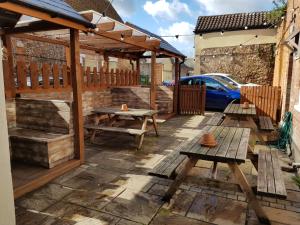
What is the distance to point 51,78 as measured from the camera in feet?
19.6

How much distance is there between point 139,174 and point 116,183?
0.46 meters

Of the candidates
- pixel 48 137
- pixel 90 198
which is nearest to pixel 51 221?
pixel 90 198

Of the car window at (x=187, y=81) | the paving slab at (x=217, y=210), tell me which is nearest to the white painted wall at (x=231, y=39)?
the car window at (x=187, y=81)

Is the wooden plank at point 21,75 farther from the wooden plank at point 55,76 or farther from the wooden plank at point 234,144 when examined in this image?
the wooden plank at point 234,144

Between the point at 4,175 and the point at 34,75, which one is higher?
the point at 34,75

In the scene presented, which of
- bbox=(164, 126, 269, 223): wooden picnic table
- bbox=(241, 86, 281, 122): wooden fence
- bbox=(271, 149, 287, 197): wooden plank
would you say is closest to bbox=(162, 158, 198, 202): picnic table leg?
bbox=(164, 126, 269, 223): wooden picnic table

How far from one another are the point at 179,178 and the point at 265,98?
645 cm

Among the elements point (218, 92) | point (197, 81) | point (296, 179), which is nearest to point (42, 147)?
point (296, 179)

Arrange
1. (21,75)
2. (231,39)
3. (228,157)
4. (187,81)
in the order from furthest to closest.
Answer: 1. (231,39)
2. (187,81)
3. (21,75)
4. (228,157)

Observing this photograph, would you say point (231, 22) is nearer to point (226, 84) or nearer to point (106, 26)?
point (226, 84)

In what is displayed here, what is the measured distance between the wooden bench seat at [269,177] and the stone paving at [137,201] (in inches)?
13.9

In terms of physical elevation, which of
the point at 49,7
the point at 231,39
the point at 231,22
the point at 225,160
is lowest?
the point at 225,160

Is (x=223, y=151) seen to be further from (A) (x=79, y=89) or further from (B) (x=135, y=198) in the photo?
(A) (x=79, y=89)

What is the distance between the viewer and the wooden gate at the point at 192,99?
31.0 feet
